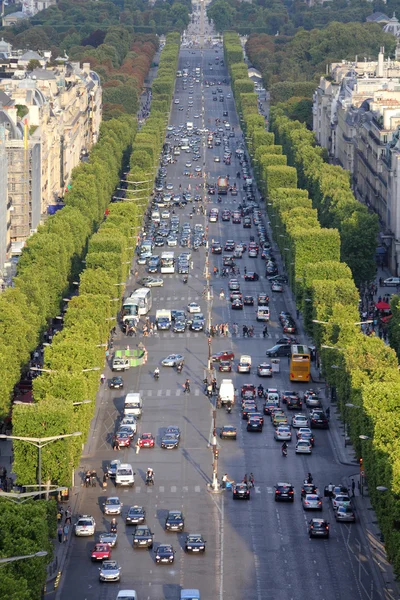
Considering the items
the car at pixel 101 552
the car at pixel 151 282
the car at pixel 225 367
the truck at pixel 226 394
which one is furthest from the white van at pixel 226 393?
the car at pixel 151 282

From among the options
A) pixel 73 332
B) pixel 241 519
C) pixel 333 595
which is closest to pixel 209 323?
pixel 73 332

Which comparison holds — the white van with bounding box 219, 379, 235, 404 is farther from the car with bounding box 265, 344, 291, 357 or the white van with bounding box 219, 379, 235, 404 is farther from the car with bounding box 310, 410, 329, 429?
the car with bounding box 265, 344, 291, 357

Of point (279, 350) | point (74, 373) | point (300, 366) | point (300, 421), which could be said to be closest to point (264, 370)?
point (300, 366)

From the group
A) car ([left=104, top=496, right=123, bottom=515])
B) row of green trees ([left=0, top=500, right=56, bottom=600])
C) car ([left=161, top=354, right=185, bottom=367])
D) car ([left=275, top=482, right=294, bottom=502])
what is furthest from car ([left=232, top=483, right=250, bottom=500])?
car ([left=161, top=354, right=185, bottom=367])

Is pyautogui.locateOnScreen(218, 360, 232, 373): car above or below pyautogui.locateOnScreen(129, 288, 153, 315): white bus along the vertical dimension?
above

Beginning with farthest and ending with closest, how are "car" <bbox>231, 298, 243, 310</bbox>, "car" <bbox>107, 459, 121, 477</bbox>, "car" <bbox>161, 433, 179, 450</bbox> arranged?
1. "car" <bbox>231, 298, 243, 310</bbox>
2. "car" <bbox>161, 433, 179, 450</bbox>
3. "car" <bbox>107, 459, 121, 477</bbox>
